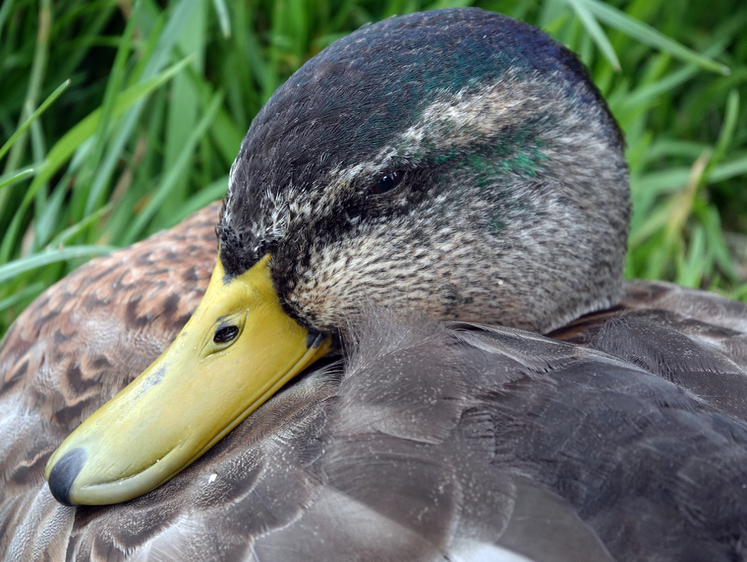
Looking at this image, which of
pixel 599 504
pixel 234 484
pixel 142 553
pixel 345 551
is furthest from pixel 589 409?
pixel 142 553

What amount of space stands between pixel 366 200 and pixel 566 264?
1.38ft

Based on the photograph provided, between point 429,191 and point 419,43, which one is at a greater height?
point 419,43

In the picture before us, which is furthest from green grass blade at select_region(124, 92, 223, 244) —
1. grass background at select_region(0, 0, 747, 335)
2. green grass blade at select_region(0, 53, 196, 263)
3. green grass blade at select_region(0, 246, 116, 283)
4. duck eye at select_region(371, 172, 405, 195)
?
duck eye at select_region(371, 172, 405, 195)

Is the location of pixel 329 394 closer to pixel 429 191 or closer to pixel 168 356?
pixel 168 356

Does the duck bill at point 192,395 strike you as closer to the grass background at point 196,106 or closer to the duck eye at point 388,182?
the duck eye at point 388,182

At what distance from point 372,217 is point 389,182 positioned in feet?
0.21

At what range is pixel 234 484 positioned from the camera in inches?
42.2

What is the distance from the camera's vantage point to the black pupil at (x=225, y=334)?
1.30 meters

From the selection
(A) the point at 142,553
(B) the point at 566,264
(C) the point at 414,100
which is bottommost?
(B) the point at 566,264

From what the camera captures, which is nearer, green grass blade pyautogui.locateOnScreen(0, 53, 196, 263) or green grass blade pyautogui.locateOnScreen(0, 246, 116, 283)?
green grass blade pyautogui.locateOnScreen(0, 246, 116, 283)

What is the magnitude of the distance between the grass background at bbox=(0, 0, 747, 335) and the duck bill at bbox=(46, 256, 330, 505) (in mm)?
710

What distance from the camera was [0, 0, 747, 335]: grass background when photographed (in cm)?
205

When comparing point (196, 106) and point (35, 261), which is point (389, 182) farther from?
point (196, 106)

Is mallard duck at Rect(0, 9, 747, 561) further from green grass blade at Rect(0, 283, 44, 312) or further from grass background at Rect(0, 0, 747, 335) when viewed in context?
grass background at Rect(0, 0, 747, 335)
